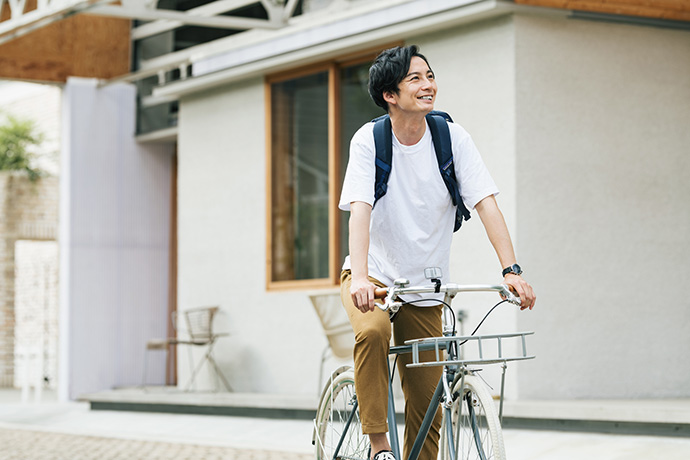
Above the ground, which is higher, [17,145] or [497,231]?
[17,145]

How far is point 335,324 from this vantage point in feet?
28.0

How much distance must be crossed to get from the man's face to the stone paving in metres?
3.60

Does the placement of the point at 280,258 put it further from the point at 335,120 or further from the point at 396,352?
the point at 396,352

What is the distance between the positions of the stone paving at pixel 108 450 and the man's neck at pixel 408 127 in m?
3.50

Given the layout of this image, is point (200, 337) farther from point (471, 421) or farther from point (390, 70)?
point (471, 421)

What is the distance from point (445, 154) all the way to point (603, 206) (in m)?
4.61

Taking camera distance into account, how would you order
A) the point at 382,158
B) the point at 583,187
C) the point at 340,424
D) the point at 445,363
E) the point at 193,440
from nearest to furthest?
the point at 445,363 < the point at 382,158 < the point at 340,424 < the point at 583,187 < the point at 193,440

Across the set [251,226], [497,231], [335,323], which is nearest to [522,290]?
[497,231]

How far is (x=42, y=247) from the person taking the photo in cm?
1634

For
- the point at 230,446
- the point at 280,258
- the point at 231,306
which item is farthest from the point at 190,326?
the point at 230,446

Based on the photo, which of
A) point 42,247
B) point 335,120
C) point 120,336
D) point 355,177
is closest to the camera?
point 355,177

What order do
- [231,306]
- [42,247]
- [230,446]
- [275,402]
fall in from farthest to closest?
1. [42,247]
2. [231,306]
3. [275,402]
4. [230,446]

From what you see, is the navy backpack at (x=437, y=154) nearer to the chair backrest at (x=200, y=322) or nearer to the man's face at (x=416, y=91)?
the man's face at (x=416, y=91)

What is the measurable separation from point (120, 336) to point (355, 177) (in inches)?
363
